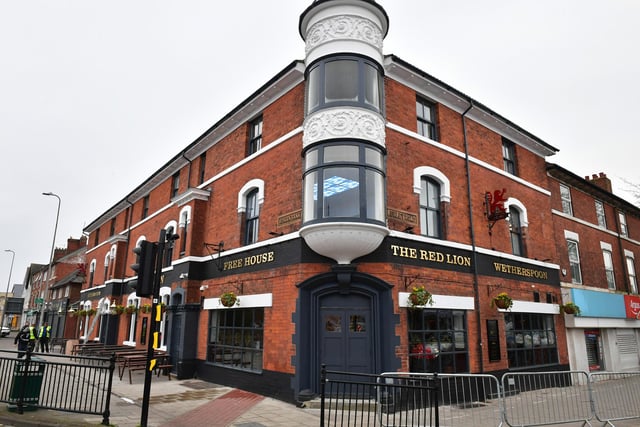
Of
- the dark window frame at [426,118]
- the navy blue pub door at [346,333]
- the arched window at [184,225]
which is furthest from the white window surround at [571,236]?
the arched window at [184,225]

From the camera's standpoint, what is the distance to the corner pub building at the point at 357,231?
10805mm

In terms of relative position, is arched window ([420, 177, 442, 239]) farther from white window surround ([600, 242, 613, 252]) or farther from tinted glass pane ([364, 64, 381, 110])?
white window surround ([600, 242, 613, 252])

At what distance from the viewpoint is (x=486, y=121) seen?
15.8 metres

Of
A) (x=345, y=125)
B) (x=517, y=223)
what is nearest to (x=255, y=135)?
(x=345, y=125)

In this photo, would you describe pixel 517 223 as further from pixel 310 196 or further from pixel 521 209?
pixel 310 196

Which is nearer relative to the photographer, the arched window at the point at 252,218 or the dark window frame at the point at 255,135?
the arched window at the point at 252,218

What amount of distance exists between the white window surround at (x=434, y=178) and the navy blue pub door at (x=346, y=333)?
12.7ft

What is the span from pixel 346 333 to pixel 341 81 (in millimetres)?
6901

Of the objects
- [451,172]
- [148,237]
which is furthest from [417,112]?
[148,237]

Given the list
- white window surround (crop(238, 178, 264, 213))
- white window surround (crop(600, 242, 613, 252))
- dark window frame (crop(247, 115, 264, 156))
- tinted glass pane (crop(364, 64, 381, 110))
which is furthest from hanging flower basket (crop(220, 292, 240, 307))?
white window surround (crop(600, 242, 613, 252))

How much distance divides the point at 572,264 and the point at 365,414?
13.6 metres

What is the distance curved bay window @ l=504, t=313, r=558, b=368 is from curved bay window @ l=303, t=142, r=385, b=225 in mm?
6789

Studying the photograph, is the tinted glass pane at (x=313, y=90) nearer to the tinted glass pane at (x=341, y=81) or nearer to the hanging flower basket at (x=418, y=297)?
the tinted glass pane at (x=341, y=81)

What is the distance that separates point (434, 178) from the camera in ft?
43.4
